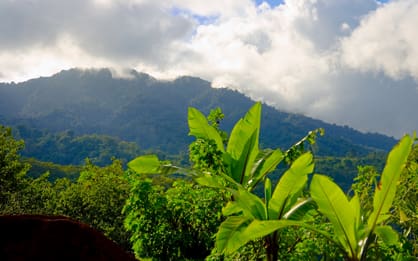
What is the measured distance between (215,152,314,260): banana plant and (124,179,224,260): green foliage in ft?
6.54

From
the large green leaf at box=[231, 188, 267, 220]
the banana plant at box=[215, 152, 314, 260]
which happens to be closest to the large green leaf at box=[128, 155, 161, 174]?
the banana plant at box=[215, 152, 314, 260]

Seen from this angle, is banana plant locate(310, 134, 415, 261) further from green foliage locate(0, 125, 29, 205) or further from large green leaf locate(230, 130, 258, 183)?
green foliage locate(0, 125, 29, 205)

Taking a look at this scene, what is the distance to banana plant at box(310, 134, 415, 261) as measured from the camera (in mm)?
4785

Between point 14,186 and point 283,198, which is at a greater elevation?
point 283,198

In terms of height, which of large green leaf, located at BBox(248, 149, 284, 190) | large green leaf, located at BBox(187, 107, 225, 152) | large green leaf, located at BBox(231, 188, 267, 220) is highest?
large green leaf, located at BBox(187, 107, 225, 152)

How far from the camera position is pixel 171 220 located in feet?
27.0

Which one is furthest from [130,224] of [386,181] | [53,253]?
[386,181]

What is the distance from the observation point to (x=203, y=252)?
856cm

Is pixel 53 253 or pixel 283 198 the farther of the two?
pixel 283 198

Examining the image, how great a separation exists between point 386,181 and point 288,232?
301 centimetres

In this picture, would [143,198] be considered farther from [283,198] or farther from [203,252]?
[283,198]

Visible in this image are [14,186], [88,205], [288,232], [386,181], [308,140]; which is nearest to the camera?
[386,181]

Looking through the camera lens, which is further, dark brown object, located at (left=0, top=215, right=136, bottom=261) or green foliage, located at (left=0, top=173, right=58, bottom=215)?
green foliage, located at (left=0, top=173, right=58, bottom=215)

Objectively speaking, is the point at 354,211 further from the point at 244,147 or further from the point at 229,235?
the point at 244,147
